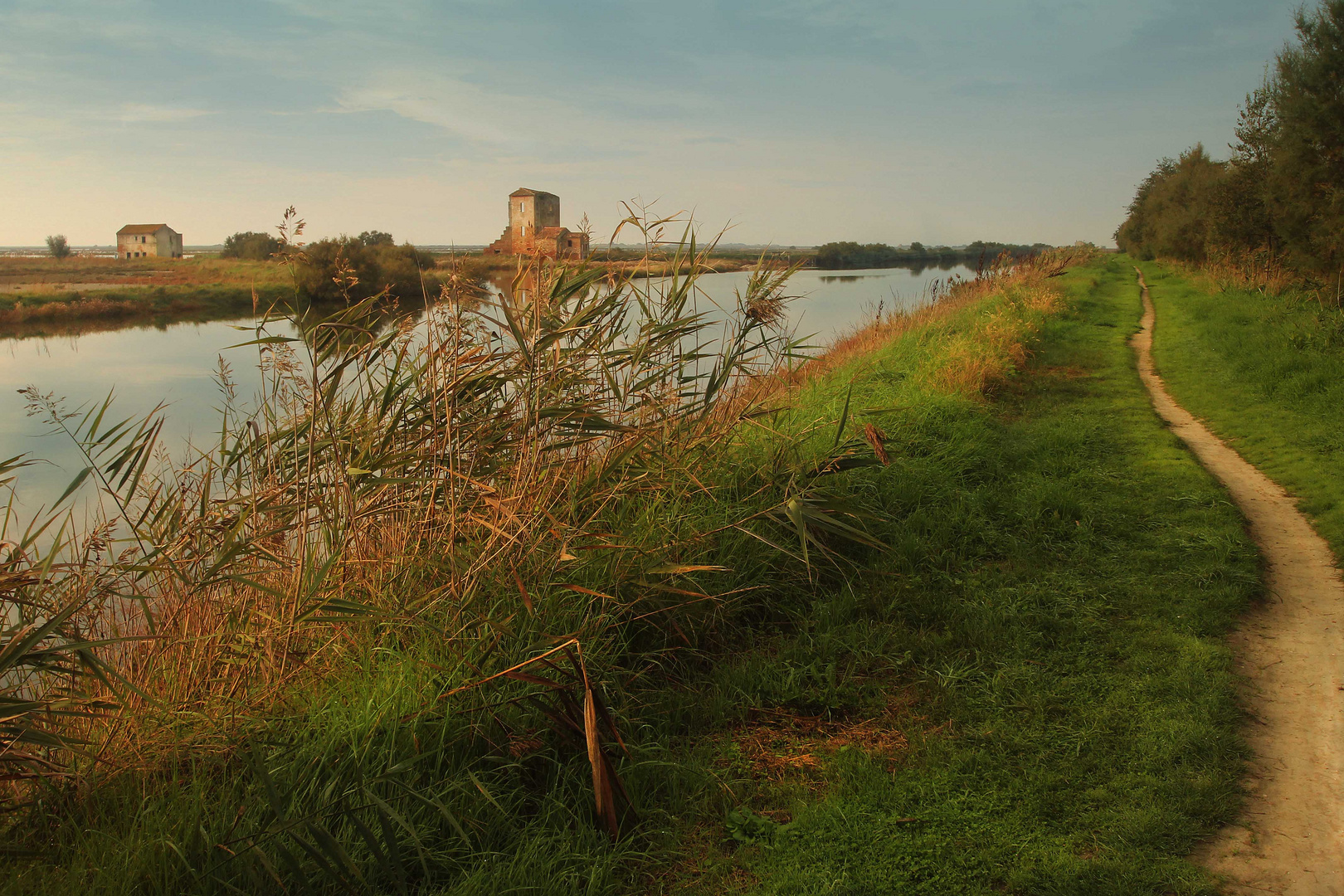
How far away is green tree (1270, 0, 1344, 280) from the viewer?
1252 centimetres

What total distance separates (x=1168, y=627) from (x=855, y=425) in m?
2.73

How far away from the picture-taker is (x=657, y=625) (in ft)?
12.3

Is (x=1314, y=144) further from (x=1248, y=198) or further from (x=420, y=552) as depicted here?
(x=420, y=552)

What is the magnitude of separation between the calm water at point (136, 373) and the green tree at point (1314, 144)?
6.47m

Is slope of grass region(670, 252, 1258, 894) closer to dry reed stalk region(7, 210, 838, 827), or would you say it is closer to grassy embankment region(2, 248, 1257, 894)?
grassy embankment region(2, 248, 1257, 894)

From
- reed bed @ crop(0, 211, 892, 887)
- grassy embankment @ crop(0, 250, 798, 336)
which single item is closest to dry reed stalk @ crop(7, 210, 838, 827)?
reed bed @ crop(0, 211, 892, 887)

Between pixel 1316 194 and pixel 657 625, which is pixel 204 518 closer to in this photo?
pixel 657 625

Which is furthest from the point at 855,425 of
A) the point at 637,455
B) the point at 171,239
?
the point at 171,239

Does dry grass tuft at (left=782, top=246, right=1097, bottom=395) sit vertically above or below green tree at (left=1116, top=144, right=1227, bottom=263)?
below

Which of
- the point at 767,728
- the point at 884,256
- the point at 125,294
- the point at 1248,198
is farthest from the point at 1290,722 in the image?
the point at 884,256

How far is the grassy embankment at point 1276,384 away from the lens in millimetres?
5895

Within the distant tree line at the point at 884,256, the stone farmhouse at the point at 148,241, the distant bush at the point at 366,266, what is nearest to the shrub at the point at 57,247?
the stone farmhouse at the point at 148,241

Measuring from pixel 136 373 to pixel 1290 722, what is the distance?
53.1ft

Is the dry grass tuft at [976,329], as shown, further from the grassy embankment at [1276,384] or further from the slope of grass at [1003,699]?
the slope of grass at [1003,699]
